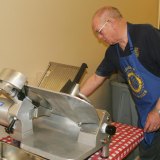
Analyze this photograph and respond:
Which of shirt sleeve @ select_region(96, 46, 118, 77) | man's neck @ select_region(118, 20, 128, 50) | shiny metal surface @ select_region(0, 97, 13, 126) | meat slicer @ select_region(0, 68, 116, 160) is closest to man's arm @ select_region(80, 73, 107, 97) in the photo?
shirt sleeve @ select_region(96, 46, 118, 77)

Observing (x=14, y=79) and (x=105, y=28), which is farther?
(x=105, y=28)

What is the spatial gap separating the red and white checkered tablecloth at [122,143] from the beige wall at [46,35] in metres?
0.69

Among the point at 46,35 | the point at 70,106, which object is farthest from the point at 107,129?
the point at 46,35

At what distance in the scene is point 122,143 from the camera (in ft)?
4.56

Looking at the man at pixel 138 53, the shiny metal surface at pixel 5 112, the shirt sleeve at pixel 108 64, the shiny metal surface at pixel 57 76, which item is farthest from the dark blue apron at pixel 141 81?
the shiny metal surface at pixel 5 112

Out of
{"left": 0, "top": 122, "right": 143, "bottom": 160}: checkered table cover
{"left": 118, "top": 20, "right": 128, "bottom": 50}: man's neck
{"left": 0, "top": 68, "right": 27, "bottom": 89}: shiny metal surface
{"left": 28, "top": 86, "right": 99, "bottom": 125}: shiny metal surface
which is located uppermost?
{"left": 118, "top": 20, "right": 128, "bottom": 50}: man's neck

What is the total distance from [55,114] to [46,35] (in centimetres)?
71

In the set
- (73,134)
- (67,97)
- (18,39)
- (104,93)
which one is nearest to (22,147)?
(73,134)

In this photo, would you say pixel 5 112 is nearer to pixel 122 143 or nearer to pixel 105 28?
pixel 122 143

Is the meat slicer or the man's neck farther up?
Answer: the man's neck

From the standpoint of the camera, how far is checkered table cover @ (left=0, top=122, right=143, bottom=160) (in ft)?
4.21

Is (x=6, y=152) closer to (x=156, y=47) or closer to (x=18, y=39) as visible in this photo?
(x=18, y=39)

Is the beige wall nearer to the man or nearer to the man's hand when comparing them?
the man

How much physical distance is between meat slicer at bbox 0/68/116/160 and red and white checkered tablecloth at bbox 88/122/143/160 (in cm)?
6
